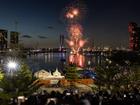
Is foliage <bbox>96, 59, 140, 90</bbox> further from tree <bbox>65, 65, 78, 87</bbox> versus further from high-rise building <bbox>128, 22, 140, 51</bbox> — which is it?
high-rise building <bbox>128, 22, 140, 51</bbox>

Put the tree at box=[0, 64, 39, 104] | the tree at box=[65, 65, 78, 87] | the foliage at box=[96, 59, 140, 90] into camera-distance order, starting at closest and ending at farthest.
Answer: the tree at box=[0, 64, 39, 104] < the foliage at box=[96, 59, 140, 90] < the tree at box=[65, 65, 78, 87]

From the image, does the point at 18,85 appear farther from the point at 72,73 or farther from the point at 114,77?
the point at 72,73

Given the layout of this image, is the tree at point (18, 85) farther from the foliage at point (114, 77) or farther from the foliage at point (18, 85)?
the foliage at point (114, 77)

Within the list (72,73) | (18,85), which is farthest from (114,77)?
(18,85)

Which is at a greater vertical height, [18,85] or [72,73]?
[18,85]

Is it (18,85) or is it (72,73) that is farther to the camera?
(72,73)

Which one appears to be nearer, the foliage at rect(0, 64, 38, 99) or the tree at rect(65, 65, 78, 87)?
the foliage at rect(0, 64, 38, 99)

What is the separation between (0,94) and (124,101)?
7342 mm

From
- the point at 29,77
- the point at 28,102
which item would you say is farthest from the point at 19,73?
the point at 28,102

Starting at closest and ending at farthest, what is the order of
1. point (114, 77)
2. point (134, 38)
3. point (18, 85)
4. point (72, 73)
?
point (18, 85), point (114, 77), point (72, 73), point (134, 38)

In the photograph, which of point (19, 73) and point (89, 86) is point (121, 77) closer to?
point (89, 86)

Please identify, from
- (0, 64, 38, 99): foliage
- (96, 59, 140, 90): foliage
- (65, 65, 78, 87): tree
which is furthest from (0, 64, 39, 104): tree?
(65, 65, 78, 87): tree

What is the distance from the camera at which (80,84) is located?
33562mm

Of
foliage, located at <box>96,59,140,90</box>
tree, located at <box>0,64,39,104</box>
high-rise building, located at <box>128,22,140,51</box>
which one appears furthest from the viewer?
high-rise building, located at <box>128,22,140,51</box>
